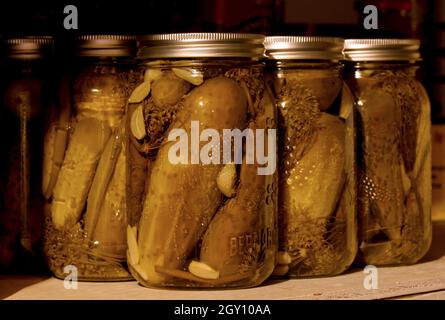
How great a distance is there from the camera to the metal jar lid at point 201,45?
3.30 ft

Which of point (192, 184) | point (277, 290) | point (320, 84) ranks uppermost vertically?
point (320, 84)

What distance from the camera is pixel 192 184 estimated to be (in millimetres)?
998

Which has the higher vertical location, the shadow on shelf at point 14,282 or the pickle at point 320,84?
the pickle at point 320,84

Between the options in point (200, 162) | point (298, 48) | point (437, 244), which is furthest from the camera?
point (437, 244)

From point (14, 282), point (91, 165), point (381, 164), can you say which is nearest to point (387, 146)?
point (381, 164)

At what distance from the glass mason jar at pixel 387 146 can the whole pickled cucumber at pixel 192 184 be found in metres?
0.22

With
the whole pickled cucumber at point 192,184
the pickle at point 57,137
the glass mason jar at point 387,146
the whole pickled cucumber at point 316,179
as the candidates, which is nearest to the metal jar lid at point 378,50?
the glass mason jar at point 387,146

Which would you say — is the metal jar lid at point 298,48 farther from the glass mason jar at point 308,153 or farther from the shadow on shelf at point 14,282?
the shadow on shelf at point 14,282

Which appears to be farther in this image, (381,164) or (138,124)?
(381,164)

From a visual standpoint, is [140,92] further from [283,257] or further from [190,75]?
[283,257]

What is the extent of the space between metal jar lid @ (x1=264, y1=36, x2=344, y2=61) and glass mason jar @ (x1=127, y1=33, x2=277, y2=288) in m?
0.07

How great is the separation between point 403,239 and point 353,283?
0.14 metres

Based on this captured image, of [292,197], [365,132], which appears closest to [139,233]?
[292,197]

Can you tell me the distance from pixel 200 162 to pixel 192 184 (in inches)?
0.9
